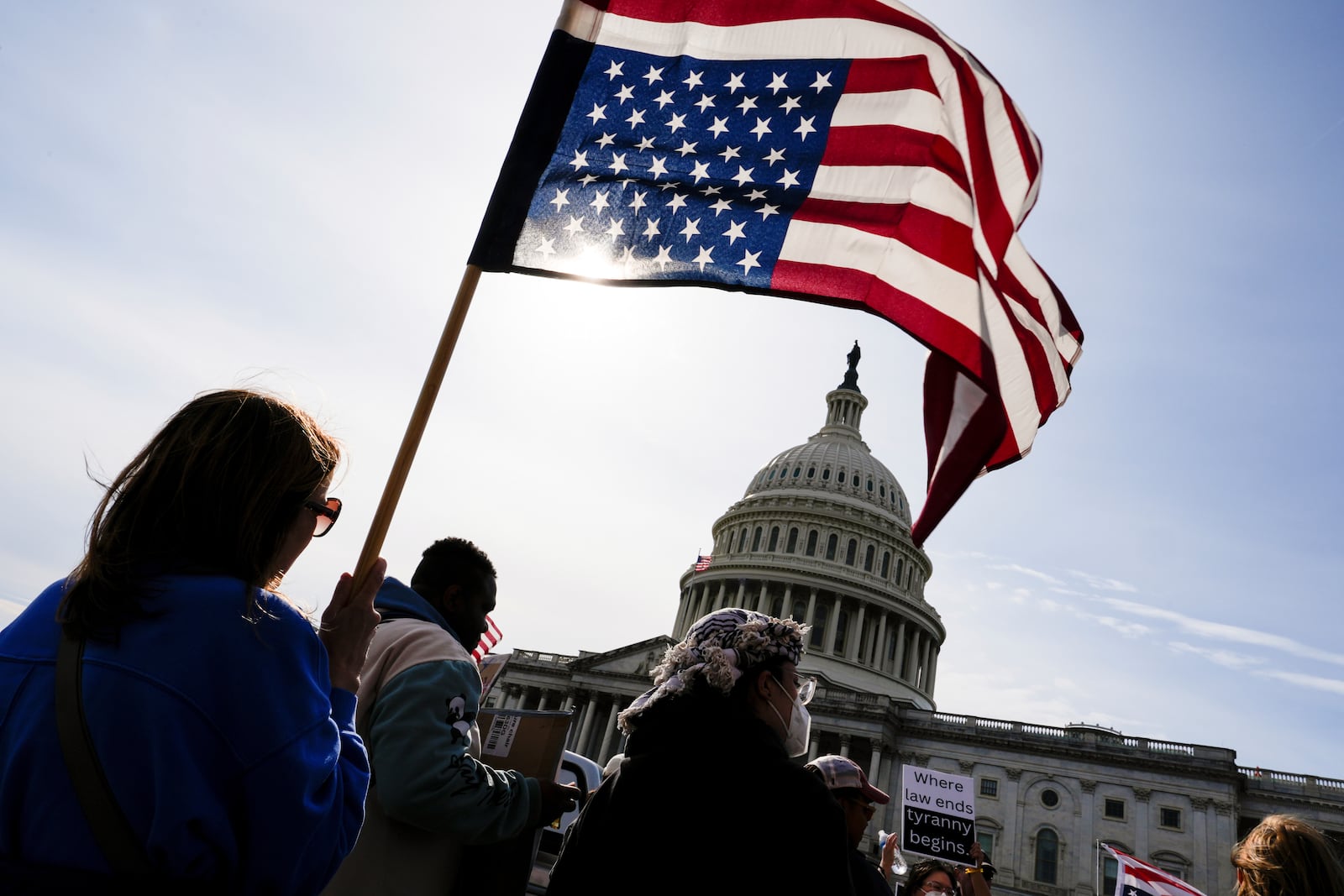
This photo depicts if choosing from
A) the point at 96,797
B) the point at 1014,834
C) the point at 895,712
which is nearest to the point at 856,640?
the point at 895,712

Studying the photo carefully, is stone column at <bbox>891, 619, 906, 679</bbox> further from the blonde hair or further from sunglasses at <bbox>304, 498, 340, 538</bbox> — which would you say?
sunglasses at <bbox>304, 498, 340, 538</bbox>

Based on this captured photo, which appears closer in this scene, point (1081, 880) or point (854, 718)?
point (1081, 880)

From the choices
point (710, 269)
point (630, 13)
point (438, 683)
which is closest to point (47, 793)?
point (438, 683)

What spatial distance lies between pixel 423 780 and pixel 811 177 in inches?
155

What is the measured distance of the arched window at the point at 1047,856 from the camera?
43.5 m

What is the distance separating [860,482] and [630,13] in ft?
233

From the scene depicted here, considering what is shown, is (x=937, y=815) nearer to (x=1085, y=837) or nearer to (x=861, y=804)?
(x=861, y=804)

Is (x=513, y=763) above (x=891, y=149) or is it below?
below

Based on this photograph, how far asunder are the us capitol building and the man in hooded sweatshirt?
22605 millimetres

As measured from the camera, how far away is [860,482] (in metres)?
74.2

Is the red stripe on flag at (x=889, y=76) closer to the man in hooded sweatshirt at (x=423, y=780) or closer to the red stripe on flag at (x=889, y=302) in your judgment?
the red stripe on flag at (x=889, y=302)

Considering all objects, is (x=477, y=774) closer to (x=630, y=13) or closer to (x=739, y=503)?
(x=630, y=13)

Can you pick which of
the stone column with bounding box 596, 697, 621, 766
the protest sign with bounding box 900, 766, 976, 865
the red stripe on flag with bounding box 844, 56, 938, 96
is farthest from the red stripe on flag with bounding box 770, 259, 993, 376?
the stone column with bounding box 596, 697, 621, 766

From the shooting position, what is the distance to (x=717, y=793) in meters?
3.10
